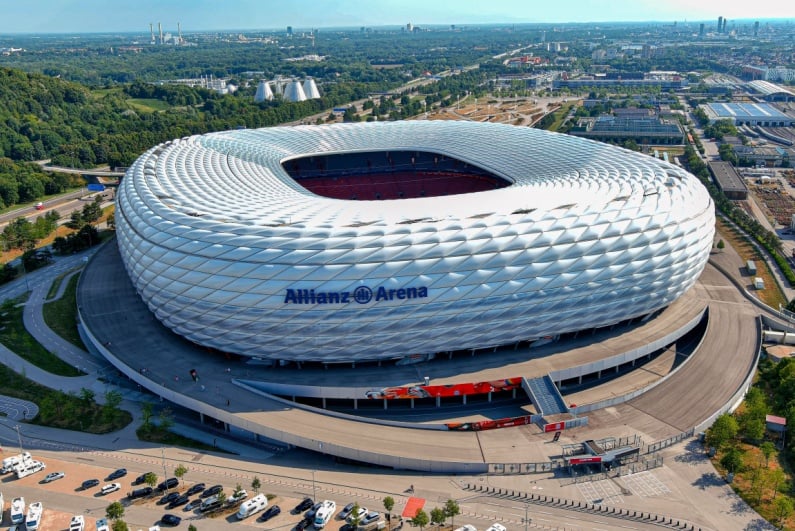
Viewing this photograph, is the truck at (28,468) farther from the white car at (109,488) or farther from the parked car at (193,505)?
the parked car at (193,505)

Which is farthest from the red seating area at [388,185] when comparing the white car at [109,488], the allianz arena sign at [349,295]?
the white car at [109,488]

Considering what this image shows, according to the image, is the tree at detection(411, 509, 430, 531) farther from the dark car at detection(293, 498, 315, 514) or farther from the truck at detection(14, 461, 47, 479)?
the truck at detection(14, 461, 47, 479)

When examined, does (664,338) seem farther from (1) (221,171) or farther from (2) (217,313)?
(1) (221,171)

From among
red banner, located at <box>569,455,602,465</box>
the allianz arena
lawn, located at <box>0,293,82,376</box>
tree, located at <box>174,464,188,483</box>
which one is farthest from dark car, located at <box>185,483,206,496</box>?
red banner, located at <box>569,455,602,465</box>

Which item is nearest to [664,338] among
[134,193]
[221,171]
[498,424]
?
[498,424]

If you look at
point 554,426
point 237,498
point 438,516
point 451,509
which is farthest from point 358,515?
point 554,426

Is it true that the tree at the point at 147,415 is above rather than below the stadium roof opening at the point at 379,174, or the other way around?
below
